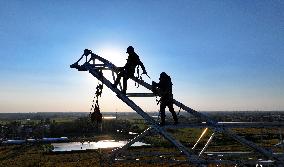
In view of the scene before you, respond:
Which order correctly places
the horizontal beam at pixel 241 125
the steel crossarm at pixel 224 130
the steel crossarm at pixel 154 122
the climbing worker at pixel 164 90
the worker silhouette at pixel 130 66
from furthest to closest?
the worker silhouette at pixel 130 66 < the climbing worker at pixel 164 90 < the horizontal beam at pixel 241 125 < the steel crossarm at pixel 154 122 < the steel crossarm at pixel 224 130

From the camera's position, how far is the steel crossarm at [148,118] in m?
9.83

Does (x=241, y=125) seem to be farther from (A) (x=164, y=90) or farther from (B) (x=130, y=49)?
(B) (x=130, y=49)

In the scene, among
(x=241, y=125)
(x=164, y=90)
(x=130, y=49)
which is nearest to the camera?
(x=241, y=125)

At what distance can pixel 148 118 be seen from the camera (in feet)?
33.3

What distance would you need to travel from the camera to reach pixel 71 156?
44.4m

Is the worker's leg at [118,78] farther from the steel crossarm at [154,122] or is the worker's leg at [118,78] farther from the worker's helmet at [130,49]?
the worker's helmet at [130,49]

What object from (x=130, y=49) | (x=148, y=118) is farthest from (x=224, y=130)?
(x=130, y=49)

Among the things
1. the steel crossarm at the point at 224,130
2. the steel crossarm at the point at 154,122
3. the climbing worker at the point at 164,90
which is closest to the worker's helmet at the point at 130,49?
the steel crossarm at the point at 154,122

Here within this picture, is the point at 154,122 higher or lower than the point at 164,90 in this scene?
lower

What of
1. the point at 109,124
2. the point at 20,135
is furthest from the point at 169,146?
the point at 109,124

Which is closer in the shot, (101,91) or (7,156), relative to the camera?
(101,91)

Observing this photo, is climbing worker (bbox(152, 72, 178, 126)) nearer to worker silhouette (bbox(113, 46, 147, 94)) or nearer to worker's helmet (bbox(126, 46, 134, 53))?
worker silhouette (bbox(113, 46, 147, 94))

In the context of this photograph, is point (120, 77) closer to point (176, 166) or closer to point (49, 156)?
point (176, 166)

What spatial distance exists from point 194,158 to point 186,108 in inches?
60.9
